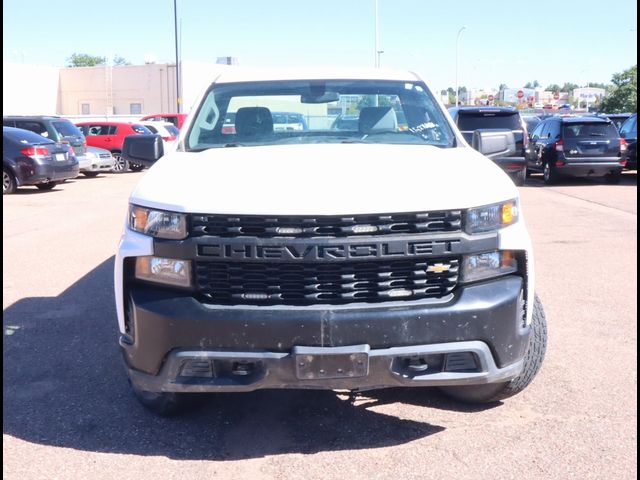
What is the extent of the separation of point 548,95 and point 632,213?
471 feet

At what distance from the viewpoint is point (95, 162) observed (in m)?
21.2

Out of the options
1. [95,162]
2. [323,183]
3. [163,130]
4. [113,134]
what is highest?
[163,130]

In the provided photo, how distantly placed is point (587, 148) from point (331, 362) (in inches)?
639

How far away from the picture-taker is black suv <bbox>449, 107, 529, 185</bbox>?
54.2ft

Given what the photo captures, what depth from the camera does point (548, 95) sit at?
488ft

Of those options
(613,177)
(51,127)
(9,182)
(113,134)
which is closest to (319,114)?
(9,182)

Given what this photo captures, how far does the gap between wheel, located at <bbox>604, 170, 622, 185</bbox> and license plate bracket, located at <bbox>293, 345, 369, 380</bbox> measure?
16471 millimetres

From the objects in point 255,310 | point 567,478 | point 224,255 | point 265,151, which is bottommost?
point 567,478

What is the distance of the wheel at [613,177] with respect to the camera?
18.4 metres

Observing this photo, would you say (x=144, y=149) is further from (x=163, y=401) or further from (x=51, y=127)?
(x=51, y=127)

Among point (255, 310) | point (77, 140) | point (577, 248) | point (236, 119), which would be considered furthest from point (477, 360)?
point (77, 140)

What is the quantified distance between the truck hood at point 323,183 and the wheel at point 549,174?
50.1 feet

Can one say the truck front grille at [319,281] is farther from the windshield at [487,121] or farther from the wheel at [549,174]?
the wheel at [549,174]

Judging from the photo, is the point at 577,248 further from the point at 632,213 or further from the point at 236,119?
the point at 236,119
